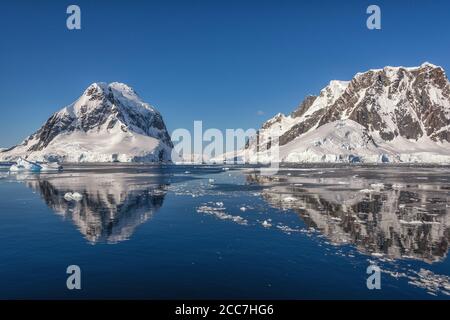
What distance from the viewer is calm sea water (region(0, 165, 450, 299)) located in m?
16.5

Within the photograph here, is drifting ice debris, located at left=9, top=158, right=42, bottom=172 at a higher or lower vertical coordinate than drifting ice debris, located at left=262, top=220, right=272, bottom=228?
higher

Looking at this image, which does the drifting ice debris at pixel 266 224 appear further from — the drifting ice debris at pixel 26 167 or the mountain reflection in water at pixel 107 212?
the drifting ice debris at pixel 26 167

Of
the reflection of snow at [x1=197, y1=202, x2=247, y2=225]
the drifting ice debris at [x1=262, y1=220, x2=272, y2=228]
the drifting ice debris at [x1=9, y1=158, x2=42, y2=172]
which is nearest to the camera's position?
the drifting ice debris at [x1=262, y1=220, x2=272, y2=228]

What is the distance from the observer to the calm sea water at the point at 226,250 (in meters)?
16.5

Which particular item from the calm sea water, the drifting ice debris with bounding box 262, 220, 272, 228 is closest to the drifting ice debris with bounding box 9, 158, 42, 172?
the calm sea water

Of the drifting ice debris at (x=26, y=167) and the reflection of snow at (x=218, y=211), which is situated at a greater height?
the drifting ice debris at (x=26, y=167)

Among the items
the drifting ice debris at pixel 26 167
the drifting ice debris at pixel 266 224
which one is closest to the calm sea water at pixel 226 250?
the drifting ice debris at pixel 266 224

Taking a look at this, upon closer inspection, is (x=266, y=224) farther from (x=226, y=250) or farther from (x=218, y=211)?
(x=218, y=211)

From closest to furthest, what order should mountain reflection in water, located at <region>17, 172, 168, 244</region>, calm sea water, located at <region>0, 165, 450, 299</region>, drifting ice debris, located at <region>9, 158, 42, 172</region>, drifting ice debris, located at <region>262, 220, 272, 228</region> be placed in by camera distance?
calm sea water, located at <region>0, 165, 450, 299</region>
mountain reflection in water, located at <region>17, 172, 168, 244</region>
drifting ice debris, located at <region>262, 220, 272, 228</region>
drifting ice debris, located at <region>9, 158, 42, 172</region>

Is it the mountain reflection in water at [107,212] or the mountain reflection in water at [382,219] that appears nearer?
the mountain reflection in water at [382,219]

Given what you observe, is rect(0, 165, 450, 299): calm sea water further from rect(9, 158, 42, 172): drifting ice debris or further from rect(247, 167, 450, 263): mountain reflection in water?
rect(9, 158, 42, 172): drifting ice debris

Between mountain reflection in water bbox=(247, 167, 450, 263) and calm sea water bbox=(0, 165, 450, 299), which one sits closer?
calm sea water bbox=(0, 165, 450, 299)

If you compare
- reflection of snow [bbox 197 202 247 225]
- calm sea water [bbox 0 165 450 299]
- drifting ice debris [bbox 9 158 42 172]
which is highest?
drifting ice debris [bbox 9 158 42 172]
